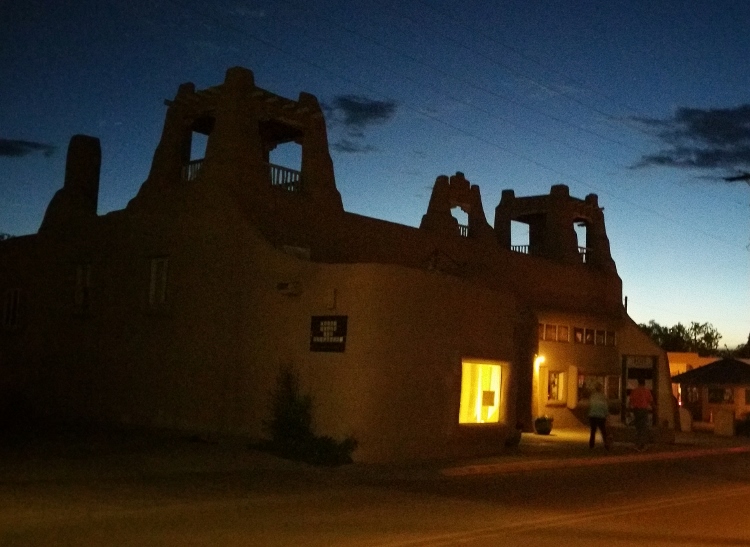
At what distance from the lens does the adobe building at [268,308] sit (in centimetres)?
1997

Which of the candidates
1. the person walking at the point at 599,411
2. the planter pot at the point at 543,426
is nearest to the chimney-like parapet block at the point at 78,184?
the planter pot at the point at 543,426

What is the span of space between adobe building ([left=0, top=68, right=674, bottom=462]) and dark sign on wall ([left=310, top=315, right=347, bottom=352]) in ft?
0.15

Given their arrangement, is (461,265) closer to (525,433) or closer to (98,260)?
(525,433)

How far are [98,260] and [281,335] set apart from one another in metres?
8.09

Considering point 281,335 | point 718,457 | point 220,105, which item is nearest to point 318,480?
point 281,335

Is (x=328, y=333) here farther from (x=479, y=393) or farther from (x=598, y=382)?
(x=598, y=382)

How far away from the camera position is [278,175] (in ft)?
84.8

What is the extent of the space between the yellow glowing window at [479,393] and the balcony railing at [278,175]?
733cm

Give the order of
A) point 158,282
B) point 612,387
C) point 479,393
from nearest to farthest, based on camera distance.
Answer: point 479,393, point 158,282, point 612,387

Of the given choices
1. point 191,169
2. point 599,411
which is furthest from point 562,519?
point 191,169

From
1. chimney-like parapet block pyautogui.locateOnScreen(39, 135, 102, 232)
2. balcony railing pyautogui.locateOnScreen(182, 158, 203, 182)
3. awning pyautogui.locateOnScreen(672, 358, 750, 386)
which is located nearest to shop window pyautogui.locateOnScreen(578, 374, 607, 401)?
awning pyautogui.locateOnScreen(672, 358, 750, 386)

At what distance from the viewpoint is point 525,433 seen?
29.5 metres

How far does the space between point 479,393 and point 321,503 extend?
935cm

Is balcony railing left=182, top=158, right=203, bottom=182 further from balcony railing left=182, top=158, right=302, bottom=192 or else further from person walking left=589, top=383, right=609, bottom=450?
person walking left=589, top=383, right=609, bottom=450
